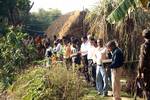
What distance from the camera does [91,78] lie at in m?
16.2

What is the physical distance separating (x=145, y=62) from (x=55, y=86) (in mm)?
2368

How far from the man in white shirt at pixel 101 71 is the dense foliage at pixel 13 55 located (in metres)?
3.02

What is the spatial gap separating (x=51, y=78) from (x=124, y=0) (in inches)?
140

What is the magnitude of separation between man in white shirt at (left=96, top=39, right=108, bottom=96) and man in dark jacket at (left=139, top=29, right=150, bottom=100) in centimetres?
342

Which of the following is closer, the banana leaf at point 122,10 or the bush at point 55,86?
the bush at point 55,86

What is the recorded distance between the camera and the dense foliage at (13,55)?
54.5 ft

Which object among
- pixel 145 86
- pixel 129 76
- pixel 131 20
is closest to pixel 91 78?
pixel 129 76

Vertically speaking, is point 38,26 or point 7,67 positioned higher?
point 38,26

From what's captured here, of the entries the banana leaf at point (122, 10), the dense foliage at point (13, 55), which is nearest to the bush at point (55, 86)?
the banana leaf at point (122, 10)

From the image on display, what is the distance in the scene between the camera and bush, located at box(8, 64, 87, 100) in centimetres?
1159

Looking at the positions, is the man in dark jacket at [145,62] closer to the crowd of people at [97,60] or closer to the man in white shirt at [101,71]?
the crowd of people at [97,60]

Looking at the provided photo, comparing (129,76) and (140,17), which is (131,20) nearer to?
(140,17)

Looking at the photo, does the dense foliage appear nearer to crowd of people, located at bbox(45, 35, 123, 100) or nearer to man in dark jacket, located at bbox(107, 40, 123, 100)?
crowd of people, located at bbox(45, 35, 123, 100)

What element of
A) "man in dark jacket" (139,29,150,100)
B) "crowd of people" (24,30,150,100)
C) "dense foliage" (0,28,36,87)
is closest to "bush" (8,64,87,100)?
"crowd of people" (24,30,150,100)
